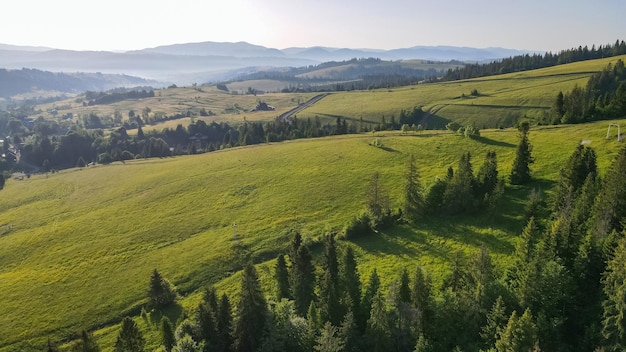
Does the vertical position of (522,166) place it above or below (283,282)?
above

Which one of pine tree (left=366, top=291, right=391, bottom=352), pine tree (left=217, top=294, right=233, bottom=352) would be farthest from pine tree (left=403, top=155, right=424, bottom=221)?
pine tree (left=217, top=294, right=233, bottom=352)

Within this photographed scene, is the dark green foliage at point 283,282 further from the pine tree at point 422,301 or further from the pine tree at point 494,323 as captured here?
the pine tree at point 494,323

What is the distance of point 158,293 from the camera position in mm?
60906

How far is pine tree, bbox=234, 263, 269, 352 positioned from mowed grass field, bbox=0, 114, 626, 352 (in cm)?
1638

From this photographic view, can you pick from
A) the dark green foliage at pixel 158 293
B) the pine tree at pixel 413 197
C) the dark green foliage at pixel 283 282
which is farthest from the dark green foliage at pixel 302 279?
the pine tree at pixel 413 197

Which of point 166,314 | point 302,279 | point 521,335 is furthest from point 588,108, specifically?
point 166,314

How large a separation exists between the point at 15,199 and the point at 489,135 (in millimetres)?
137760

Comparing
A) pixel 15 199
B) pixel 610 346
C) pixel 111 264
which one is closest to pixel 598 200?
pixel 610 346

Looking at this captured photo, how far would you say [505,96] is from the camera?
195750 millimetres

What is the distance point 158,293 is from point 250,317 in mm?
23641

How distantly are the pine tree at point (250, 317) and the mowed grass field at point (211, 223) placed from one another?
16.4 meters

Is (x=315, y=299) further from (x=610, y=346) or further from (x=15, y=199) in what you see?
(x=15, y=199)

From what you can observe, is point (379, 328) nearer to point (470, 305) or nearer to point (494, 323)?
point (470, 305)

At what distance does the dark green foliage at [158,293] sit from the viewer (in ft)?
198
